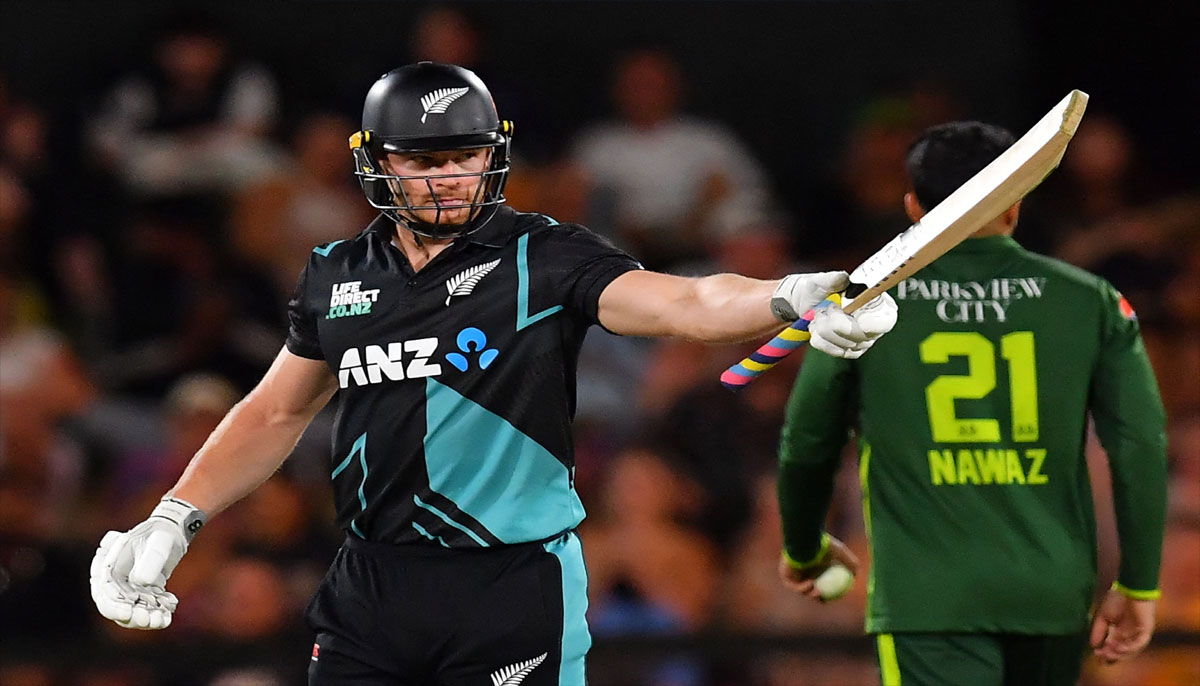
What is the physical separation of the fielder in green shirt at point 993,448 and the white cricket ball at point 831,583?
1.40 feet

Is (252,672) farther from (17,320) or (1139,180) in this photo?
(1139,180)

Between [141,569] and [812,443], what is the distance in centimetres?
164

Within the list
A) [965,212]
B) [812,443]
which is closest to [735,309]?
[965,212]

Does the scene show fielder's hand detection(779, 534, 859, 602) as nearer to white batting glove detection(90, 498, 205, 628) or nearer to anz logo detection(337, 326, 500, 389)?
anz logo detection(337, 326, 500, 389)

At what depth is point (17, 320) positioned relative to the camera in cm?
758

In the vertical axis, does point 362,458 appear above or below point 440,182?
below

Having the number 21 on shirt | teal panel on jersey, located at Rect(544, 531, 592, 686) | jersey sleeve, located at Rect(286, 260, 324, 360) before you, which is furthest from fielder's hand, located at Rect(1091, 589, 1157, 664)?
jersey sleeve, located at Rect(286, 260, 324, 360)

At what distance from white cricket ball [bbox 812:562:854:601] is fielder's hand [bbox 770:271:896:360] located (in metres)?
1.78

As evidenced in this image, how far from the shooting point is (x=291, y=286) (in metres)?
7.90

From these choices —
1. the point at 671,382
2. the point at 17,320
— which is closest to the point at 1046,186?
the point at 671,382

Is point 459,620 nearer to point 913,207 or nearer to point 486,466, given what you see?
point 486,466

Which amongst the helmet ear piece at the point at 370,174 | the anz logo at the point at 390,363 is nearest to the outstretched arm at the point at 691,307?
the anz logo at the point at 390,363

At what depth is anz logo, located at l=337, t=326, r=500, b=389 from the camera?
3.49m

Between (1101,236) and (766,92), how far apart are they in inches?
73.3
